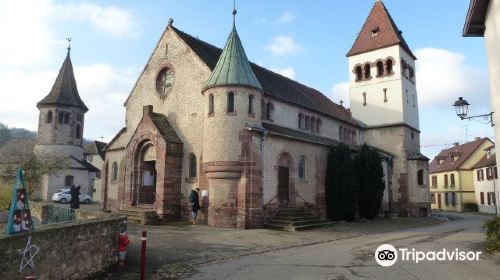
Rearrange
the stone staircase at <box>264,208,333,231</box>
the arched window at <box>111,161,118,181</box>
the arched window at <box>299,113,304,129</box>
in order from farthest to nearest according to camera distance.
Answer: the arched window at <box>111,161,118,181</box> → the arched window at <box>299,113,304,129</box> → the stone staircase at <box>264,208,333,231</box>

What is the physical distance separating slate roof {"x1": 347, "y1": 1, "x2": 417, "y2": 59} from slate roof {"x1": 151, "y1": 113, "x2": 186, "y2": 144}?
21.6 meters

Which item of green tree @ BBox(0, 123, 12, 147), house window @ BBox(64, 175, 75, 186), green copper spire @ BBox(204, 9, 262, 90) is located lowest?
house window @ BBox(64, 175, 75, 186)

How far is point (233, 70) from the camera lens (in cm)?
2258

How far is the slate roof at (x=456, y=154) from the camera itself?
56.1 metres

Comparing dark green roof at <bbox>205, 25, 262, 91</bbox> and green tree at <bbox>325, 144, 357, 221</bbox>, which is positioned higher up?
dark green roof at <bbox>205, 25, 262, 91</bbox>

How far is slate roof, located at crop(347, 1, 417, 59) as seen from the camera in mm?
37500

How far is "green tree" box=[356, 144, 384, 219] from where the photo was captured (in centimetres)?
2866

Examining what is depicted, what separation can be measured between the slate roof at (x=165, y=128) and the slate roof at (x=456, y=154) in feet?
148

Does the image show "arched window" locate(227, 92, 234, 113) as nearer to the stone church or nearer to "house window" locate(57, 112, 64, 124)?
the stone church

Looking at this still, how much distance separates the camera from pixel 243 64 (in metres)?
23.1

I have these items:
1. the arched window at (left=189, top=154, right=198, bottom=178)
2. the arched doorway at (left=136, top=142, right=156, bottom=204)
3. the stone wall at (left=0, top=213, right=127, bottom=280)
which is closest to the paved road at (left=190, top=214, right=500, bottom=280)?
the stone wall at (left=0, top=213, right=127, bottom=280)

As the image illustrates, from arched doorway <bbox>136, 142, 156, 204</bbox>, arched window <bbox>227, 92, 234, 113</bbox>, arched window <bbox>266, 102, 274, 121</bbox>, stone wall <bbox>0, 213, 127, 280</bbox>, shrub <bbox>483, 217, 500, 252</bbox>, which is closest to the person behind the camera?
stone wall <bbox>0, 213, 127, 280</bbox>

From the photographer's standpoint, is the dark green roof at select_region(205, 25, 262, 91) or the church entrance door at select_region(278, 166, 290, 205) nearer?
the dark green roof at select_region(205, 25, 262, 91)

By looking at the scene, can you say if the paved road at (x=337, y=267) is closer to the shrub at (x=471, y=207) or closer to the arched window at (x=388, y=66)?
the arched window at (x=388, y=66)
